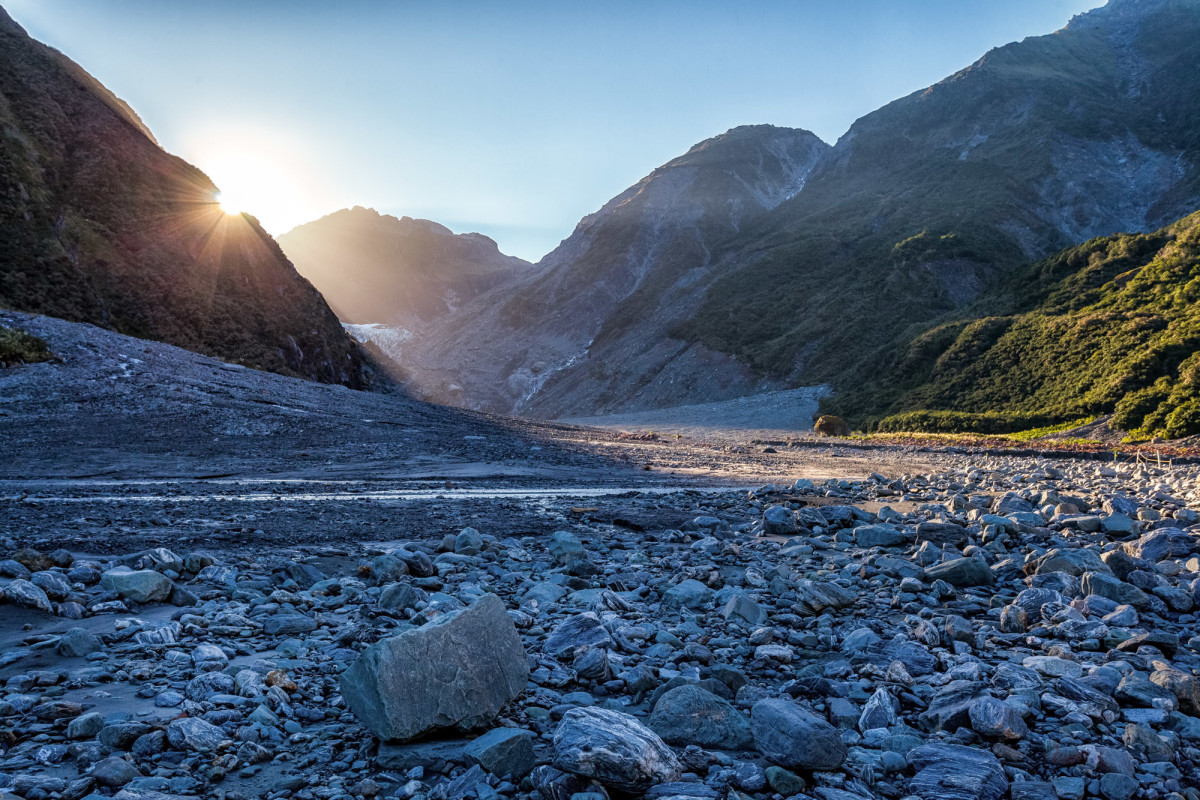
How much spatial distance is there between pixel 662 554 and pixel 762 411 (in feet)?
168

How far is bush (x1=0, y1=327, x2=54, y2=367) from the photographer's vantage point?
896 inches

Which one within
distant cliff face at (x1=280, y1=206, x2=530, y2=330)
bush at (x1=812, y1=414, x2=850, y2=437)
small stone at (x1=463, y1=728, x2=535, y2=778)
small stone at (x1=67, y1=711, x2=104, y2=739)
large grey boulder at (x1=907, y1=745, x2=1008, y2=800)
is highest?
distant cliff face at (x1=280, y1=206, x2=530, y2=330)

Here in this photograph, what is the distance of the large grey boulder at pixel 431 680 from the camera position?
11.8 ft

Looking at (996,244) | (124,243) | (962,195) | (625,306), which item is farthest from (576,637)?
(962,195)

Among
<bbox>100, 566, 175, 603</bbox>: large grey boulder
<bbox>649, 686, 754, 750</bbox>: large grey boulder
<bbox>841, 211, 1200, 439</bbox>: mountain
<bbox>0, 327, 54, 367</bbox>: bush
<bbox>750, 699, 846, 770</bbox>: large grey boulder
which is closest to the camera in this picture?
<bbox>750, 699, 846, 770</bbox>: large grey boulder

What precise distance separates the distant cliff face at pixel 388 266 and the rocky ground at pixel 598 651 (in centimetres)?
14742

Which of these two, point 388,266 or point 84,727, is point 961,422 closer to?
point 84,727

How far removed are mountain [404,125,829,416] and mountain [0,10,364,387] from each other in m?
36.0

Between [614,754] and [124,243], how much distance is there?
4664 centimetres

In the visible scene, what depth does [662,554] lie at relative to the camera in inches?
345

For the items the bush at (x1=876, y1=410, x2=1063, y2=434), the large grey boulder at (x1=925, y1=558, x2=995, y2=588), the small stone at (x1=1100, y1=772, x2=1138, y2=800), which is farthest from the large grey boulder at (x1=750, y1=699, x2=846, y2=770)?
the bush at (x1=876, y1=410, x2=1063, y2=434)

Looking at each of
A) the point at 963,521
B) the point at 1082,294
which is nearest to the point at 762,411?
the point at 1082,294

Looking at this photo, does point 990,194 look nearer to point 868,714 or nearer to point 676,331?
point 676,331

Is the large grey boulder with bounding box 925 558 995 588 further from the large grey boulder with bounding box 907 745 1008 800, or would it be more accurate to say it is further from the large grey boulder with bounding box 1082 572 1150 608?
the large grey boulder with bounding box 907 745 1008 800
